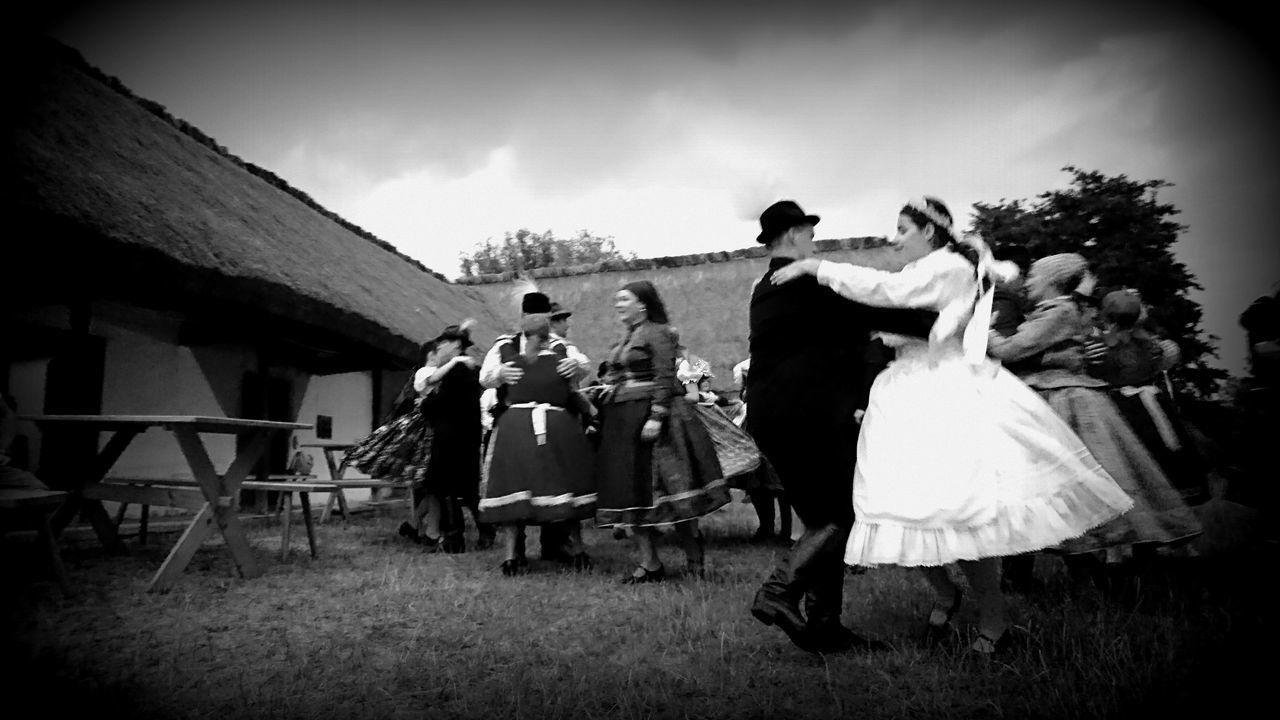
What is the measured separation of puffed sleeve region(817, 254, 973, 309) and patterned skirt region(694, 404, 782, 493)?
103 inches

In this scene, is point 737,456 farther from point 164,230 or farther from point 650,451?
point 164,230

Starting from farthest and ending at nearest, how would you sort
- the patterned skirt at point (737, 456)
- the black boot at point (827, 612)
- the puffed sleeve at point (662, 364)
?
1. the patterned skirt at point (737, 456)
2. the puffed sleeve at point (662, 364)
3. the black boot at point (827, 612)

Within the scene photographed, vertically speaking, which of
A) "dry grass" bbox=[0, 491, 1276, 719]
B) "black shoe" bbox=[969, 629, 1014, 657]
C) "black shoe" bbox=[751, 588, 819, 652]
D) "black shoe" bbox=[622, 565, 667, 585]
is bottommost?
"black shoe" bbox=[622, 565, 667, 585]

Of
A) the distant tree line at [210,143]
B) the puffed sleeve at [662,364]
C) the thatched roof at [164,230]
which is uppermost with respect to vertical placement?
the distant tree line at [210,143]

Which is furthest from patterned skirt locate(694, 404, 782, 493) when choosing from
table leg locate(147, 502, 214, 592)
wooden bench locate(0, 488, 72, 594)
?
wooden bench locate(0, 488, 72, 594)

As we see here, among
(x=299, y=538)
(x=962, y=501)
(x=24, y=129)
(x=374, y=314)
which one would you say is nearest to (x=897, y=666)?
(x=962, y=501)

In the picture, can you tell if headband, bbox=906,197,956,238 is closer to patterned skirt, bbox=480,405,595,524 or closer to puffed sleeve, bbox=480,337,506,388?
patterned skirt, bbox=480,405,595,524

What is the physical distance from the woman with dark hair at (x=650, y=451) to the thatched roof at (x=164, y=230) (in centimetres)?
407

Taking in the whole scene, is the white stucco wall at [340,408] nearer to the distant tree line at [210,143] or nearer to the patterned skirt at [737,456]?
the distant tree line at [210,143]

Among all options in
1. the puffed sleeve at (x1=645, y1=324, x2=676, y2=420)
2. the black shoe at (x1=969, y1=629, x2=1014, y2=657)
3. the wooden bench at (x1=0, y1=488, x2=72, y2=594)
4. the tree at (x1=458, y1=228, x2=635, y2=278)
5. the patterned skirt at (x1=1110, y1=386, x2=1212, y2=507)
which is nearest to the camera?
the black shoe at (x1=969, y1=629, x2=1014, y2=657)

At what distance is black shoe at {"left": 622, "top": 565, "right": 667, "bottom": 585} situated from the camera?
150 inches

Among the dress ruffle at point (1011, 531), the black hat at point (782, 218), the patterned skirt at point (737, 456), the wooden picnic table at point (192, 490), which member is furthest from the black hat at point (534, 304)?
the dress ruffle at point (1011, 531)

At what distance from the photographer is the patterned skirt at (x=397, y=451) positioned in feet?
18.3

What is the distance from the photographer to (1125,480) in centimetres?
300
